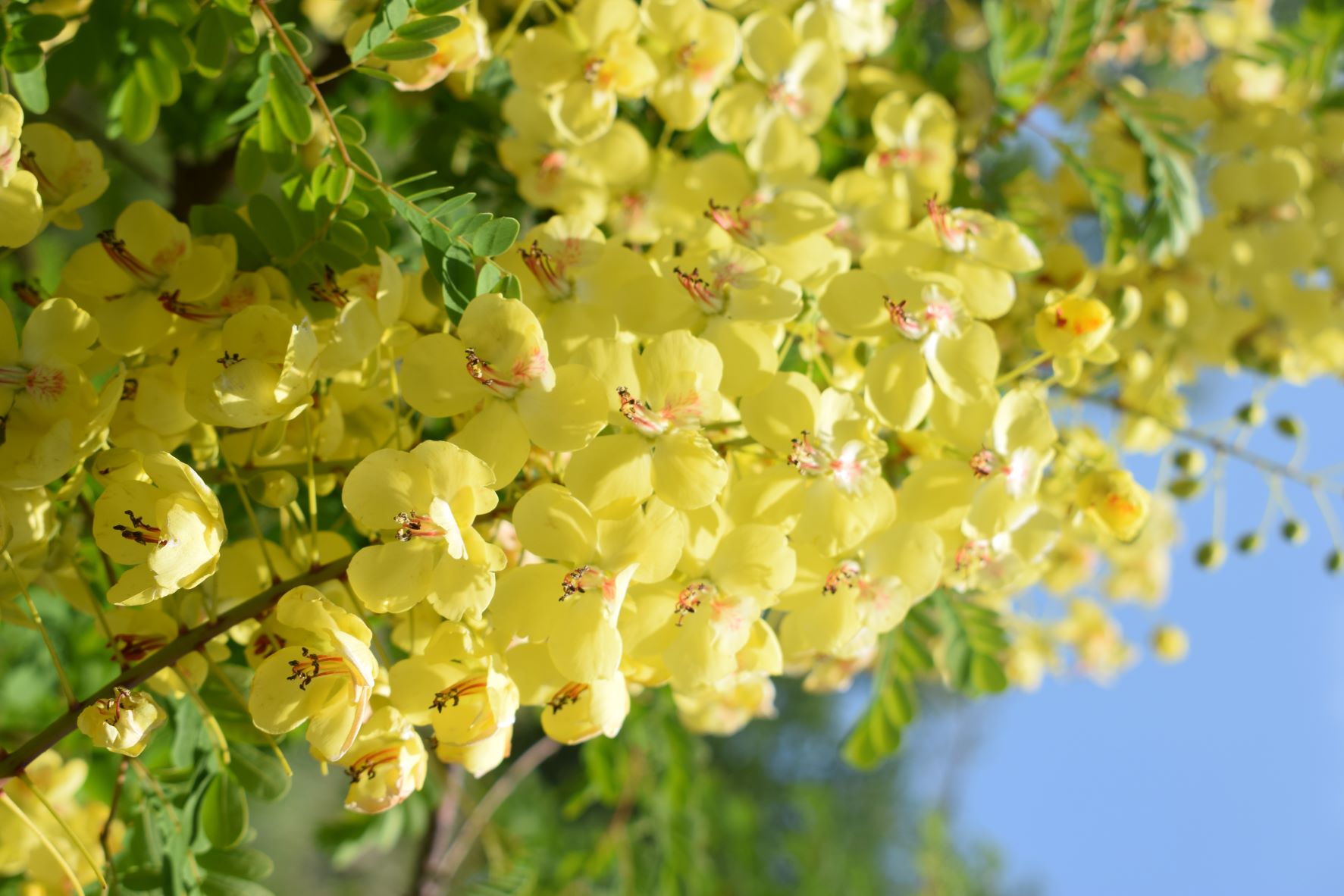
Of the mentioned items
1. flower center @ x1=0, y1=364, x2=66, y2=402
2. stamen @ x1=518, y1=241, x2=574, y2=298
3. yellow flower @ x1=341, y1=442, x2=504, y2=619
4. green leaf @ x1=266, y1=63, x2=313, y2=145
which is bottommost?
yellow flower @ x1=341, y1=442, x2=504, y2=619

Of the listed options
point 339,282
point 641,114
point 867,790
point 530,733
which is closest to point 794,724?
point 867,790

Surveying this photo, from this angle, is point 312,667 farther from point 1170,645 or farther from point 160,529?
point 1170,645

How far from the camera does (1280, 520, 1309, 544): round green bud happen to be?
3.32 ft

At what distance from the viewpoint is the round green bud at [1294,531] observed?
3.32 ft

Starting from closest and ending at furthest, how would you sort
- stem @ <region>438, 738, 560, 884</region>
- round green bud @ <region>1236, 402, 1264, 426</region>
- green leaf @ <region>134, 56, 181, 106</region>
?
green leaf @ <region>134, 56, 181, 106</region> → round green bud @ <region>1236, 402, 1264, 426</region> → stem @ <region>438, 738, 560, 884</region>

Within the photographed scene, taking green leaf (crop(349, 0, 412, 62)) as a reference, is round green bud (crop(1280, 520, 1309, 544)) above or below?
below

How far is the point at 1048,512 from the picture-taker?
62cm

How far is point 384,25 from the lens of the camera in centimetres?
55

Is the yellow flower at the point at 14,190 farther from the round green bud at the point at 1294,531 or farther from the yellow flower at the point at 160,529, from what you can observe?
the round green bud at the point at 1294,531

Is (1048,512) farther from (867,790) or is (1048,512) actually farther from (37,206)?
(867,790)

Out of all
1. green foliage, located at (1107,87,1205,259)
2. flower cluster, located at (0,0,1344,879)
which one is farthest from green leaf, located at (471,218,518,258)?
green foliage, located at (1107,87,1205,259)

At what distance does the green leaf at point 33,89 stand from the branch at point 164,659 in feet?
1.19

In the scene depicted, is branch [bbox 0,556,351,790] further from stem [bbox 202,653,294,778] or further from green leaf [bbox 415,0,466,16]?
green leaf [bbox 415,0,466,16]

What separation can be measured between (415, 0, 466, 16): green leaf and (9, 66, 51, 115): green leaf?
0.25m
